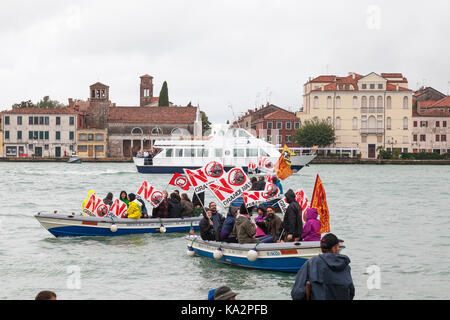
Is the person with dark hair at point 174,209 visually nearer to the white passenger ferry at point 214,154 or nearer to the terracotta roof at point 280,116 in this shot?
the white passenger ferry at point 214,154

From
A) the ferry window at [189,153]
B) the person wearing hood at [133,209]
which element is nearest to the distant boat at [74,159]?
the ferry window at [189,153]

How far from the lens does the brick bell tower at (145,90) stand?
119 m

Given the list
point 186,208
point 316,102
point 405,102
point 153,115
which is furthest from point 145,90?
point 186,208

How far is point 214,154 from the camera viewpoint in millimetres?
64500

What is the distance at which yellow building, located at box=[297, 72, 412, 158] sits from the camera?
98.7m

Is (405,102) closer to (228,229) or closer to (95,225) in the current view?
(95,225)

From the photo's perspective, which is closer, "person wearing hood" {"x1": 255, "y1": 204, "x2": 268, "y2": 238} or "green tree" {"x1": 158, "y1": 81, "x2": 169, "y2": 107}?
"person wearing hood" {"x1": 255, "y1": 204, "x2": 268, "y2": 238}

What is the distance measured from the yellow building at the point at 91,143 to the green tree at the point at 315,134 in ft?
95.8

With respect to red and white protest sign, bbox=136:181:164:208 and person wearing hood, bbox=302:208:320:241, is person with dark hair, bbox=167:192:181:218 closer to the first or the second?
red and white protest sign, bbox=136:181:164:208

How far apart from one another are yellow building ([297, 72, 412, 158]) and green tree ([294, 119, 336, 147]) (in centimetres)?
377

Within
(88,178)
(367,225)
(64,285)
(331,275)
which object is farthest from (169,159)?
(331,275)

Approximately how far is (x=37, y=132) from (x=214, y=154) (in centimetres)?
4270

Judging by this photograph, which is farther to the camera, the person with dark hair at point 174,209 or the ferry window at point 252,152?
the ferry window at point 252,152

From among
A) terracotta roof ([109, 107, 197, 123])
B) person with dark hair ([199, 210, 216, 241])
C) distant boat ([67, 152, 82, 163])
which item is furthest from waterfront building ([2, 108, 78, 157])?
person with dark hair ([199, 210, 216, 241])
